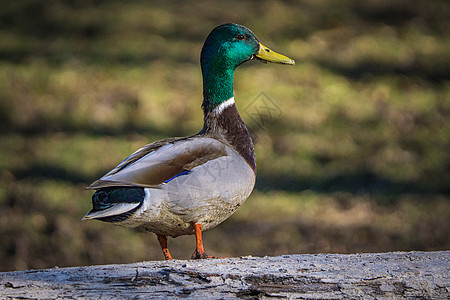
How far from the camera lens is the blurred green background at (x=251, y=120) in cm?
477

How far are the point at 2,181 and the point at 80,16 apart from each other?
7.67ft

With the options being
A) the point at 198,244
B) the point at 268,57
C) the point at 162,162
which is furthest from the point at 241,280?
the point at 268,57

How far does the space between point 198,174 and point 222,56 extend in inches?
26.1

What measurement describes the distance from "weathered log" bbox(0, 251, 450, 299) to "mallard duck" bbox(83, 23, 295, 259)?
0.32m

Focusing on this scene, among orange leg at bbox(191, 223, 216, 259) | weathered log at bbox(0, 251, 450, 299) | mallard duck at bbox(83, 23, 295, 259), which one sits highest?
mallard duck at bbox(83, 23, 295, 259)

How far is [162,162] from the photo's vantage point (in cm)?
248

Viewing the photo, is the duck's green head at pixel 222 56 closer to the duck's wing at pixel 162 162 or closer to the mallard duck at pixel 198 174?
the mallard duck at pixel 198 174

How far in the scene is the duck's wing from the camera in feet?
7.73

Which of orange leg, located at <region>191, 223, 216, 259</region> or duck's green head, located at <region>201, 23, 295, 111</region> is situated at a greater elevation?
duck's green head, located at <region>201, 23, 295, 111</region>

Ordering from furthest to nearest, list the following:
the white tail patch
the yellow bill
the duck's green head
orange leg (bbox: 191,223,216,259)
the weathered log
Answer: the yellow bill
the duck's green head
orange leg (bbox: 191,223,216,259)
the white tail patch
the weathered log

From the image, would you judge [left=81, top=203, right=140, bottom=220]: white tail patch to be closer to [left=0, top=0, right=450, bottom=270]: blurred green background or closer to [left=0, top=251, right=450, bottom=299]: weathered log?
[left=0, top=251, right=450, bottom=299]: weathered log

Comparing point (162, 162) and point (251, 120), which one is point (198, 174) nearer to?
point (162, 162)

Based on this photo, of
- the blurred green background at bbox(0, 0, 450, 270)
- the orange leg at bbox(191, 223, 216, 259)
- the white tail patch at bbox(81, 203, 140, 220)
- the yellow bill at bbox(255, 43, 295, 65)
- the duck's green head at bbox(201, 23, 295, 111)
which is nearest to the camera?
the white tail patch at bbox(81, 203, 140, 220)

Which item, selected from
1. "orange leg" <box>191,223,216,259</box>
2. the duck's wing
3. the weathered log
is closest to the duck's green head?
the duck's wing
